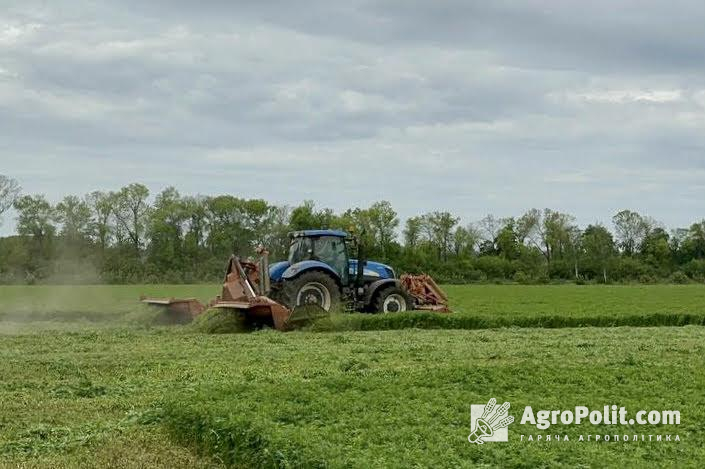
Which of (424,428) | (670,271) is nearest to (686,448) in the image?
(424,428)

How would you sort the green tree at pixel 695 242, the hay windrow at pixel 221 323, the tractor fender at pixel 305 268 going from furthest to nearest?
the green tree at pixel 695 242 < the tractor fender at pixel 305 268 < the hay windrow at pixel 221 323

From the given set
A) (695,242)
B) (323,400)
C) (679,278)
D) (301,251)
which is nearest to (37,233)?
(301,251)

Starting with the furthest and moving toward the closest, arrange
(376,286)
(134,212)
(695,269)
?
1. (695,269)
2. (134,212)
3. (376,286)

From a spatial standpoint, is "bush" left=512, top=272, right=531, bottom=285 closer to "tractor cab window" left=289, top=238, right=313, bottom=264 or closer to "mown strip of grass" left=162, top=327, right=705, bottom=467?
"tractor cab window" left=289, top=238, right=313, bottom=264

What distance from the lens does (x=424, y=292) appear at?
23266mm

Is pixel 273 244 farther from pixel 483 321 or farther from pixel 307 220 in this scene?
pixel 483 321

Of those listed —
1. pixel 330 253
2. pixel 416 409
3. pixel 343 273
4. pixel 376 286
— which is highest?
pixel 330 253

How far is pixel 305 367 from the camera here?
11961 millimetres

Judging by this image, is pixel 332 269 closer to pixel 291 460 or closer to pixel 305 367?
pixel 305 367

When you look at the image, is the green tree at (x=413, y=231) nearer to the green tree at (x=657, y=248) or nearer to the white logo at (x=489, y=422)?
the green tree at (x=657, y=248)

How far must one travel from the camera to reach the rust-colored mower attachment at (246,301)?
18641mm

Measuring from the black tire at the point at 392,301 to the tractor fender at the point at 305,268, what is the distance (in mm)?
1119

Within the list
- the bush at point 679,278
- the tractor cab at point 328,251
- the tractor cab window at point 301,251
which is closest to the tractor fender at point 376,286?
the tractor cab at point 328,251

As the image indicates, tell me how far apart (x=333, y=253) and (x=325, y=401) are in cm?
1349
